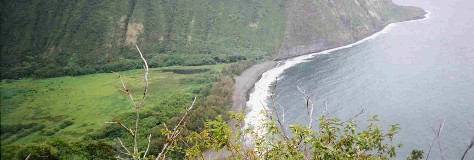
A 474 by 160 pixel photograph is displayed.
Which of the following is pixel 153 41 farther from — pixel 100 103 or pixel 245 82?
pixel 100 103

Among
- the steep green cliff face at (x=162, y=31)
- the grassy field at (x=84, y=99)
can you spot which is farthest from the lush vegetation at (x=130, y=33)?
the grassy field at (x=84, y=99)

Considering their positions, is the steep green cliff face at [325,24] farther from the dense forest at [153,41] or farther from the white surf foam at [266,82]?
the white surf foam at [266,82]

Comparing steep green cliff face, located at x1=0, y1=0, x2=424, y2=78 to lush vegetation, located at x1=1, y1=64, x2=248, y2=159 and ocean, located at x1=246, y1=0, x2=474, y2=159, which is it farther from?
ocean, located at x1=246, y1=0, x2=474, y2=159

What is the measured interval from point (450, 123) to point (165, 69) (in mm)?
76560

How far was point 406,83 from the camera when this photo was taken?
3420 inches

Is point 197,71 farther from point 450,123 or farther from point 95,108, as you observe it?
point 450,123

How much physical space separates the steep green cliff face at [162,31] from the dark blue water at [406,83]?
637 inches

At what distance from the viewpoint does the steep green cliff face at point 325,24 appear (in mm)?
130000

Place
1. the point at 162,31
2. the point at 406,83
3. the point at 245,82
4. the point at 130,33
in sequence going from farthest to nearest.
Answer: the point at 162,31 → the point at 130,33 → the point at 245,82 → the point at 406,83

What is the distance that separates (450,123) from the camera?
61625mm

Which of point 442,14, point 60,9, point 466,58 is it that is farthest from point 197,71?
point 442,14

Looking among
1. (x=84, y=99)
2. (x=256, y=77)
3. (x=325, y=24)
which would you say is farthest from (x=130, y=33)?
(x=325, y=24)

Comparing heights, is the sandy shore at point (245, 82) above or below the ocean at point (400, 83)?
above

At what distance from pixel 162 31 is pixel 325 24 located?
57.3m
